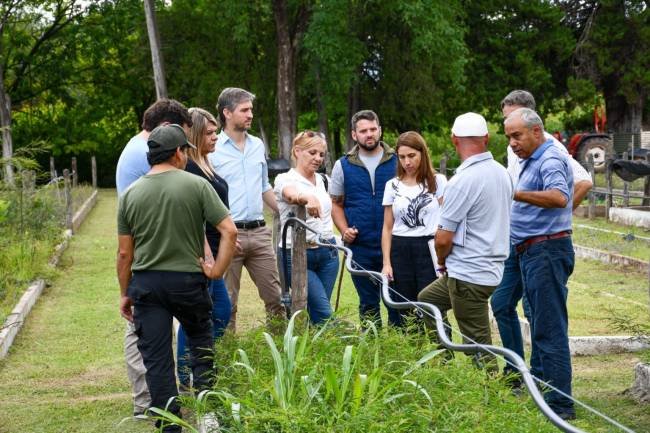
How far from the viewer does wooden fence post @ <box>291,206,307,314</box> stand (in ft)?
21.2

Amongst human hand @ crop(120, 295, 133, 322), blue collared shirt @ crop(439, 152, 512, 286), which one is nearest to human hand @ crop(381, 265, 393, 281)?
blue collared shirt @ crop(439, 152, 512, 286)

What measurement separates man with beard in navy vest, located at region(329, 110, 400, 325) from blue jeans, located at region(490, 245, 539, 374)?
812 millimetres

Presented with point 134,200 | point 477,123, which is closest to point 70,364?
point 134,200

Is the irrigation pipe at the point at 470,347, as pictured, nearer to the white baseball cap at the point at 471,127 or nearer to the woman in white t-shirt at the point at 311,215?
the woman in white t-shirt at the point at 311,215

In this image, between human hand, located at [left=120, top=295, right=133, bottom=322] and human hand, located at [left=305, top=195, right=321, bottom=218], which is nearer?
human hand, located at [left=120, top=295, right=133, bottom=322]

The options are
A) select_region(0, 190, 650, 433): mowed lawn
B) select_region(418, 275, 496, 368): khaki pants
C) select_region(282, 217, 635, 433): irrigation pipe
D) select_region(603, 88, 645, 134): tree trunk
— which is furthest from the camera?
select_region(603, 88, 645, 134): tree trunk

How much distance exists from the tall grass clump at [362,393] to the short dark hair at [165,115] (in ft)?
4.28

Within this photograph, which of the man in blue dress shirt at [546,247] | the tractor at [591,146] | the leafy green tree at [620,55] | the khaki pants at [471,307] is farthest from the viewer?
the leafy green tree at [620,55]

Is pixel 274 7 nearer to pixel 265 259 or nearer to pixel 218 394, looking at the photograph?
pixel 265 259

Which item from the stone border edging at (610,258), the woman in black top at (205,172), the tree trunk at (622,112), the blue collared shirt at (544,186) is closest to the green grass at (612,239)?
the stone border edging at (610,258)

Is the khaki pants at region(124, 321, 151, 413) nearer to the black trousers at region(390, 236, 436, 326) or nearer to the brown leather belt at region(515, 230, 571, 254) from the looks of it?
the black trousers at region(390, 236, 436, 326)

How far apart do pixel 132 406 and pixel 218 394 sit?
2.22 m

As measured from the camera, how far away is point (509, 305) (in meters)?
6.79

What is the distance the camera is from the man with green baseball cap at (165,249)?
Answer: 17.2 ft
